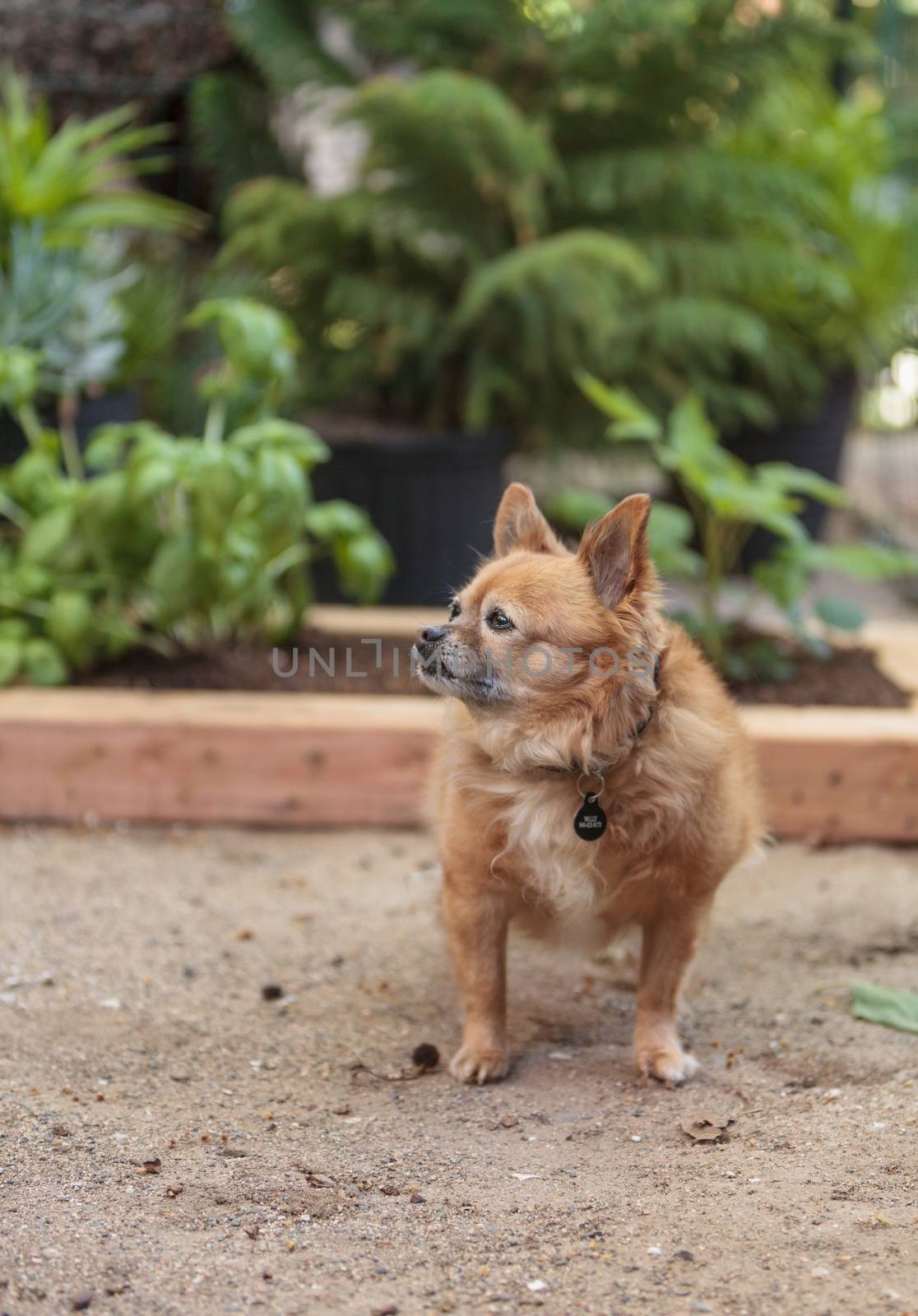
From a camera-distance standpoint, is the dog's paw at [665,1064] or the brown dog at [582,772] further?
the dog's paw at [665,1064]

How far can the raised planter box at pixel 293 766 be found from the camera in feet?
13.0

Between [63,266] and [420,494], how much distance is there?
1.62m

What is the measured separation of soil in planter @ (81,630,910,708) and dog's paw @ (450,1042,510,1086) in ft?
5.39

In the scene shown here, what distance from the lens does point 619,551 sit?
8.09ft

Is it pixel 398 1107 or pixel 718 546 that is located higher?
pixel 718 546

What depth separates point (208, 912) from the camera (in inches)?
139

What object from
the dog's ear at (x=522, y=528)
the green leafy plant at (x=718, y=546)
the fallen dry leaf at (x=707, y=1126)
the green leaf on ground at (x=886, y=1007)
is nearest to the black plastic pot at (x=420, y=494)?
the green leafy plant at (x=718, y=546)

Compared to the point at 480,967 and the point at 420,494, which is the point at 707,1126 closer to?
the point at 480,967

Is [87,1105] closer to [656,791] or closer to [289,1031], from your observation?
[289,1031]

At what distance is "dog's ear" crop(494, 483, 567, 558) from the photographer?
280 centimetres

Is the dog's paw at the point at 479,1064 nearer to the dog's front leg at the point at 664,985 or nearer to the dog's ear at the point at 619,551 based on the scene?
the dog's front leg at the point at 664,985

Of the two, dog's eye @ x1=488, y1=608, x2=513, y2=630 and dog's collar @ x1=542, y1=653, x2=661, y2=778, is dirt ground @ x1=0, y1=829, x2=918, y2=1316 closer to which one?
dog's collar @ x1=542, y1=653, x2=661, y2=778

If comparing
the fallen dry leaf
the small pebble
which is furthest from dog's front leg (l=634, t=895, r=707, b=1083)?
the small pebble

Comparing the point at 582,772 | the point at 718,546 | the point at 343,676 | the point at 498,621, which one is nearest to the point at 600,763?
the point at 582,772
